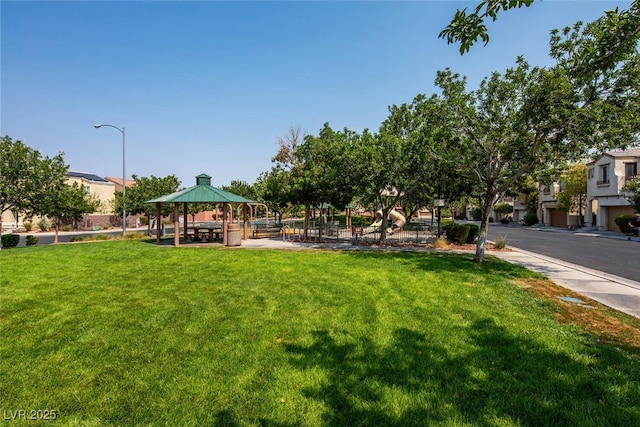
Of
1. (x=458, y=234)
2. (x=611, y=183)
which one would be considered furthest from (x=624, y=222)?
(x=458, y=234)

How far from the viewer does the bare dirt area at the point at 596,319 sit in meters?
5.08

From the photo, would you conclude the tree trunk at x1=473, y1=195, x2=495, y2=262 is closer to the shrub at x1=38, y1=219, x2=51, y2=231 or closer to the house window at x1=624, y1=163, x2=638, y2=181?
the house window at x1=624, y1=163, x2=638, y2=181

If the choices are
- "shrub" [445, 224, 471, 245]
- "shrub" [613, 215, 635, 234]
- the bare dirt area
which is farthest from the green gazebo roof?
"shrub" [613, 215, 635, 234]

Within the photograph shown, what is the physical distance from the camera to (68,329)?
520 cm

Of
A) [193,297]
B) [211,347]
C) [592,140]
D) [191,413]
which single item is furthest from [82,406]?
[592,140]

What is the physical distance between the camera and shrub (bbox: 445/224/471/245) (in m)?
19.5

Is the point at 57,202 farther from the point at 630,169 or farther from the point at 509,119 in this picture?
the point at 630,169

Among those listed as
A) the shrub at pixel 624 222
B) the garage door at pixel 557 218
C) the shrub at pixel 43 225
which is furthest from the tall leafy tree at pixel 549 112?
the shrub at pixel 43 225

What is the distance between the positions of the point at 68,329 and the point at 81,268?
6.13 meters

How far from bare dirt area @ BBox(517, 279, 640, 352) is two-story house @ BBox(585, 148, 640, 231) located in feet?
106

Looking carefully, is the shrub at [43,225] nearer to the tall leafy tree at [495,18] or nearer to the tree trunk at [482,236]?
the tree trunk at [482,236]

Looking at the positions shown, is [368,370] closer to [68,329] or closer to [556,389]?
[556,389]

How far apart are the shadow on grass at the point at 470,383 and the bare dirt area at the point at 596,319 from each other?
730mm

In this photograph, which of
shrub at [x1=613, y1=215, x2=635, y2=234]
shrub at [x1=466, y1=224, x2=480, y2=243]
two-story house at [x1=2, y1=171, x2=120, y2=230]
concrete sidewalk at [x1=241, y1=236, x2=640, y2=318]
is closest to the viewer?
concrete sidewalk at [x1=241, y1=236, x2=640, y2=318]
